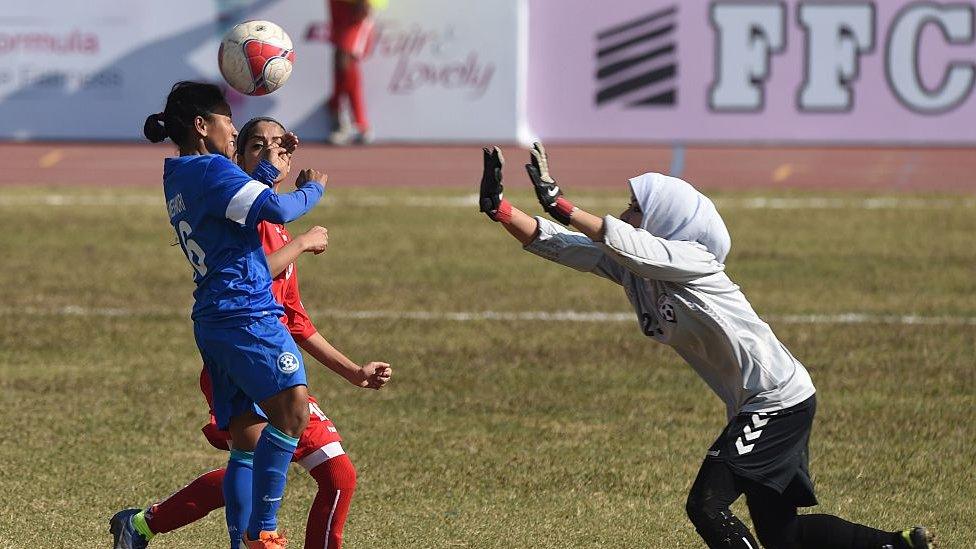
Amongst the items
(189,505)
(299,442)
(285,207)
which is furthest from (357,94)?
(285,207)

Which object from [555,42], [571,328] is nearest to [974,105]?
[555,42]

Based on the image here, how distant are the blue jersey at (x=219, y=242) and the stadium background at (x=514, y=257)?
1481mm

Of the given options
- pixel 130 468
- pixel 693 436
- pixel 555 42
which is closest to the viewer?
pixel 130 468

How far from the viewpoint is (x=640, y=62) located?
20250 millimetres

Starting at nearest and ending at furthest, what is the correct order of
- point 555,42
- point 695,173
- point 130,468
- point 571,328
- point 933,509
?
point 933,509 < point 130,468 < point 571,328 < point 695,173 < point 555,42

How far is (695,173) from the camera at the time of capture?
1916 centimetres

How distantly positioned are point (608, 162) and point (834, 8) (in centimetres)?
342

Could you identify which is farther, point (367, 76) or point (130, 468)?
point (367, 76)

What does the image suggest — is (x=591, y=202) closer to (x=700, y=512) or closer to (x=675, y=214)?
(x=675, y=214)

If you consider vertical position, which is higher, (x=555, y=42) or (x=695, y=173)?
(x=555, y=42)

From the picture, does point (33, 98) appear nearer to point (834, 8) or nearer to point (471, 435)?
point (834, 8)

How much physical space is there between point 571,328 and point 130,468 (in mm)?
4451

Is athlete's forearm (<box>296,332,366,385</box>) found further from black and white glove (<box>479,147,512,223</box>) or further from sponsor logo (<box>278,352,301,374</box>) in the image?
black and white glove (<box>479,147,512,223</box>)

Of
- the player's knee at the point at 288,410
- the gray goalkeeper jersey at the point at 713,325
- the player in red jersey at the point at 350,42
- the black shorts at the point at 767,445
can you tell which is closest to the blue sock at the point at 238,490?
the player's knee at the point at 288,410
